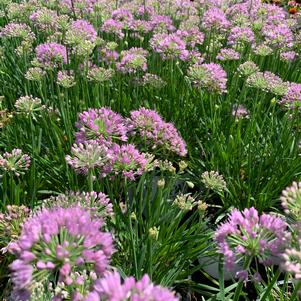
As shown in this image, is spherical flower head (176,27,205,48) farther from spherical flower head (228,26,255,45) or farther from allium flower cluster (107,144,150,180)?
allium flower cluster (107,144,150,180)

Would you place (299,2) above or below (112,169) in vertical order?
below

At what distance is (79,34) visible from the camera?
282 cm

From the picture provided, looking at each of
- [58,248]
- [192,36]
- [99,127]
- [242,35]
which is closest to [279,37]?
[242,35]

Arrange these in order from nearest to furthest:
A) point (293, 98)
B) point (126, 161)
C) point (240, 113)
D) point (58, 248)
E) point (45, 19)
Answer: point (58, 248) → point (126, 161) → point (293, 98) → point (240, 113) → point (45, 19)

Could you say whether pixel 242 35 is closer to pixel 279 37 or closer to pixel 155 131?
pixel 279 37

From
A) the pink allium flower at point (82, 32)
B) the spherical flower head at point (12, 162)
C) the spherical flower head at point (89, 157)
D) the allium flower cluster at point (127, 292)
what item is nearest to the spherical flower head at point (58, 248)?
the allium flower cluster at point (127, 292)

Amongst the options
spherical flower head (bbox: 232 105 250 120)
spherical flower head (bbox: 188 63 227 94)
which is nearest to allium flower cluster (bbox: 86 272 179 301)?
spherical flower head (bbox: 188 63 227 94)

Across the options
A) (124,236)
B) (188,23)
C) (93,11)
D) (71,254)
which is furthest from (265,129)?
(71,254)

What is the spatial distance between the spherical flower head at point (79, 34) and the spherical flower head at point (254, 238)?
6.31 feet

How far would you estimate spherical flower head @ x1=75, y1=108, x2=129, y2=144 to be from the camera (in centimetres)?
182

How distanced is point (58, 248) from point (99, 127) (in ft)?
2.95

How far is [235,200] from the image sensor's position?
262 cm

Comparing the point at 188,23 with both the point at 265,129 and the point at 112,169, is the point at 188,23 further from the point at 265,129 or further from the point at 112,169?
the point at 112,169

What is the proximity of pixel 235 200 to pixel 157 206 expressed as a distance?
74 centimetres
